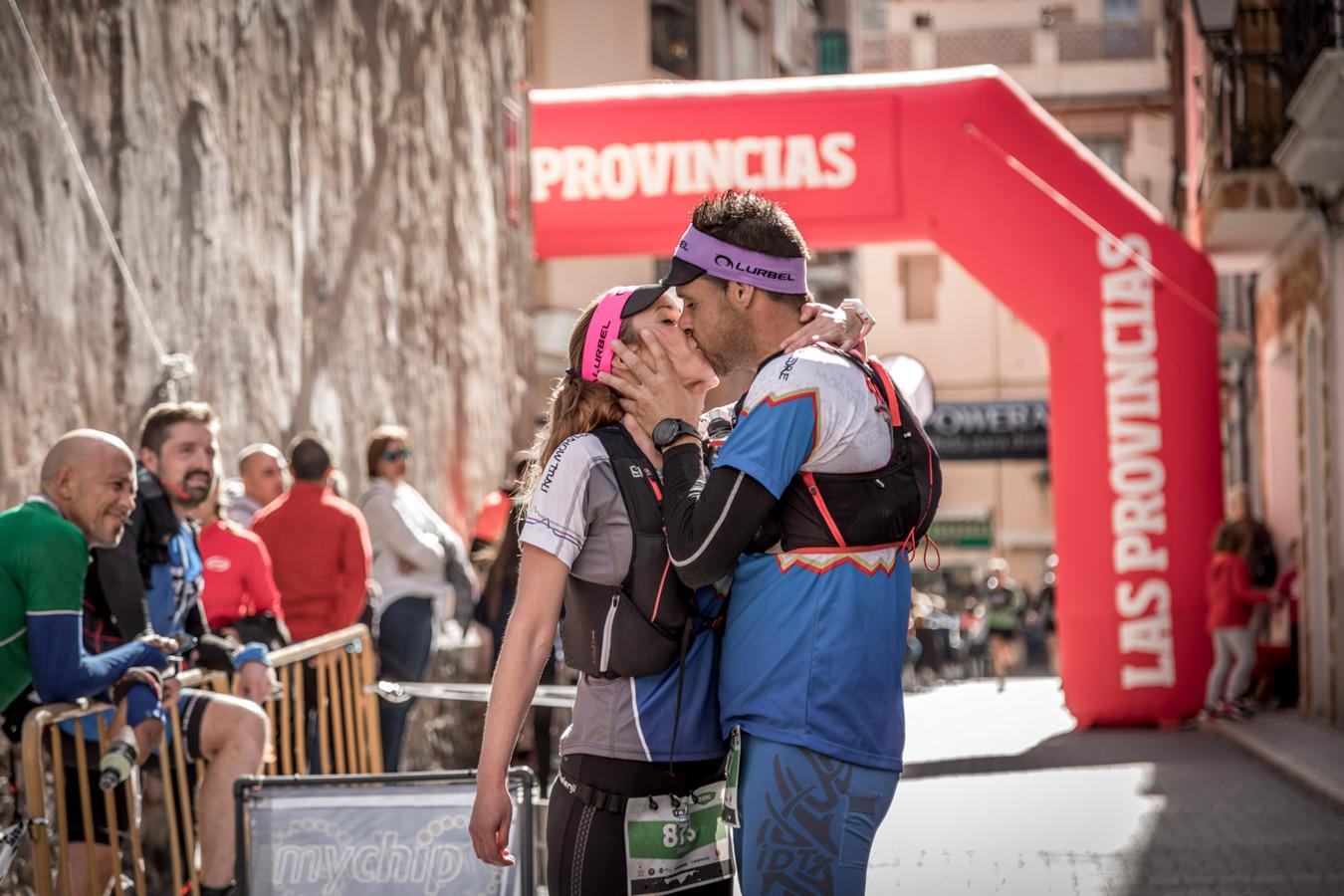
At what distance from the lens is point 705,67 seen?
2953 centimetres

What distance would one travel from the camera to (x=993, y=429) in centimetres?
3097

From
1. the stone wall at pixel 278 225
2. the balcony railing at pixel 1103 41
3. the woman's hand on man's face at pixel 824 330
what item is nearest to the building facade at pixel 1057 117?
the balcony railing at pixel 1103 41

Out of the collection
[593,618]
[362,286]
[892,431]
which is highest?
[362,286]

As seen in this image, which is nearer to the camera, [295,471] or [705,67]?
[295,471]

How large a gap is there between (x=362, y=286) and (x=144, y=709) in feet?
22.3

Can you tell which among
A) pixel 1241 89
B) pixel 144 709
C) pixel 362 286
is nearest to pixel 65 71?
pixel 144 709

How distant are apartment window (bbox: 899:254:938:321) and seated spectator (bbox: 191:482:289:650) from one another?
35.5m

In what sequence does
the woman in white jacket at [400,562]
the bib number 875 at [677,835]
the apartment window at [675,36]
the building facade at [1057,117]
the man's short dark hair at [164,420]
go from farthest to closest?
1. the building facade at [1057,117]
2. the apartment window at [675,36]
3. the woman in white jacket at [400,562]
4. the man's short dark hair at [164,420]
5. the bib number 875 at [677,835]

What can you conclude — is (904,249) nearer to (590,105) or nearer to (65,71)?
(590,105)

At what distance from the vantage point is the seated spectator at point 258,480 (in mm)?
8922

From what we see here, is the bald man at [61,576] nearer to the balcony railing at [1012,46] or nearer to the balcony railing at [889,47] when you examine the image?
the balcony railing at [1012,46]

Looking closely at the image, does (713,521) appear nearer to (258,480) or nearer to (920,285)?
(258,480)

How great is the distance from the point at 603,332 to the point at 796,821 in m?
0.99

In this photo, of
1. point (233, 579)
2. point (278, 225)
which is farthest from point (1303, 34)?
point (233, 579)
